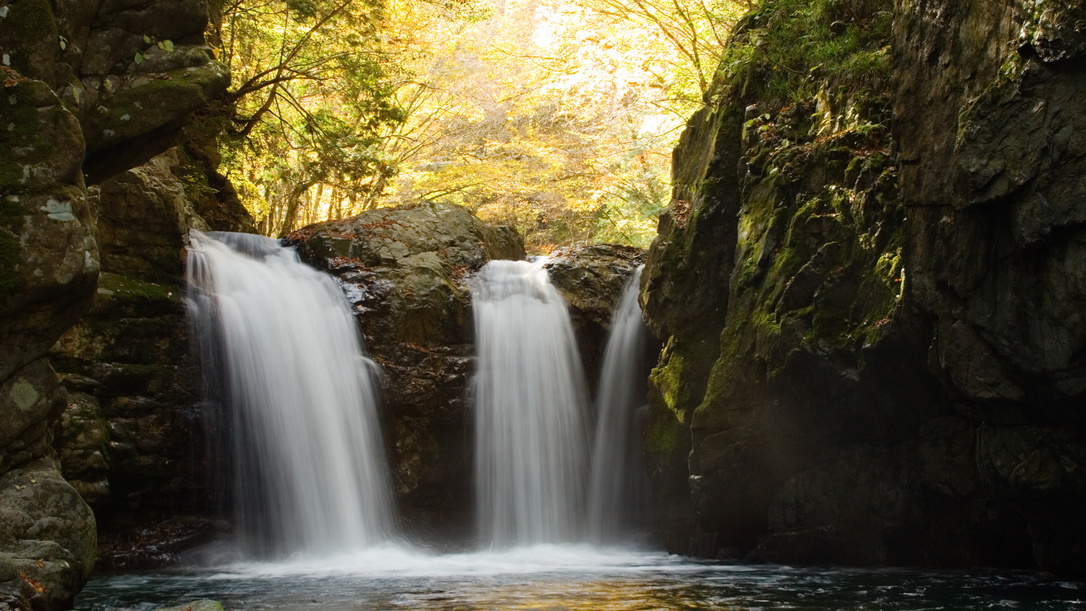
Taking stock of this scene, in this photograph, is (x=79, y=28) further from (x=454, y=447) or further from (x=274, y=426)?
(x=454, y=447)

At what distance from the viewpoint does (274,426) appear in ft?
35.9

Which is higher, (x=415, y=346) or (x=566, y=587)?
(x=415, y=346)

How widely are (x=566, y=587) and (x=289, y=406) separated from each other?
4.94 m

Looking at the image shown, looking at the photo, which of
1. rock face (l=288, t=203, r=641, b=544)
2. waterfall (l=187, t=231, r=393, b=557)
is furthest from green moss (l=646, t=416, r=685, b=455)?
waterfall (l=187, t=231, r=393, b=557)

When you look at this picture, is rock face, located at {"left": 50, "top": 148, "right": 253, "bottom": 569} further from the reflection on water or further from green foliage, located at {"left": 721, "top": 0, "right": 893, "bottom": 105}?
green foliage, located at {"left": 721, "top": 0, "right": 893, "bottom": 105}

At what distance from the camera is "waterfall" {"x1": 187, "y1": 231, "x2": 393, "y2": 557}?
418 inches

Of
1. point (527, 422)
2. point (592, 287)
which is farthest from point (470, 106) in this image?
point (527, 422)

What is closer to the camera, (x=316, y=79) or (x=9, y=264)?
(x=9, y=264)

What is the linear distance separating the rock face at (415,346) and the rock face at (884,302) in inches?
125

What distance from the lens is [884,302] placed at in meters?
7.99

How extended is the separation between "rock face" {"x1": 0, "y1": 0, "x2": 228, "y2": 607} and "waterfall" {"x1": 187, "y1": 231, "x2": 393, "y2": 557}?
411 cm

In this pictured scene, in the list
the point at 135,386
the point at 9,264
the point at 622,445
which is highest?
the point at 9,264

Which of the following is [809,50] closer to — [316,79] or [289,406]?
[316,79]

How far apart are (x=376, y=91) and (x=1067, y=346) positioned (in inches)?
384
